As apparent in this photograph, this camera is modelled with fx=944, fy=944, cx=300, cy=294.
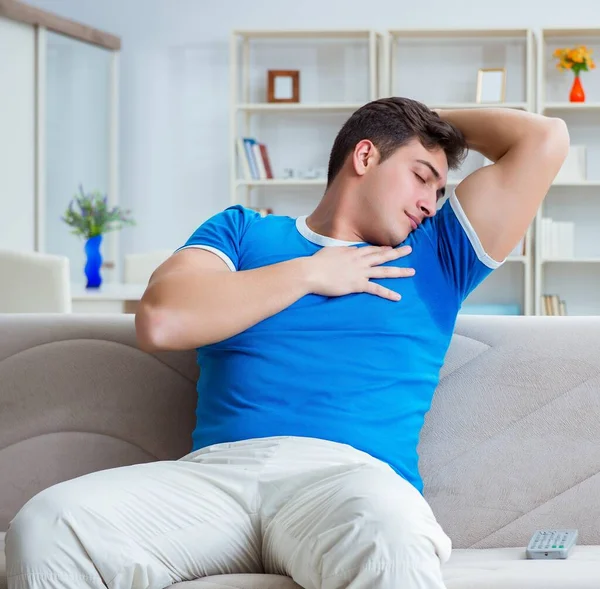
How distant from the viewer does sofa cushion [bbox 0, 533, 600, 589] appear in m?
1.20

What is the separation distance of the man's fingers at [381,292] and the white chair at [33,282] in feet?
6.41

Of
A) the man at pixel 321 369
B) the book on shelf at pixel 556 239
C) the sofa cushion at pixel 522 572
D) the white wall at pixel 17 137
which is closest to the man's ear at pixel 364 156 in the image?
the man at pixel 321 369

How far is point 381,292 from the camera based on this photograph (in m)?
1.47

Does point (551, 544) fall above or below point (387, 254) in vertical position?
below

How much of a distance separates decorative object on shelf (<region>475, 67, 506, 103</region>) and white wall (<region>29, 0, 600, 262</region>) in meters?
0.84

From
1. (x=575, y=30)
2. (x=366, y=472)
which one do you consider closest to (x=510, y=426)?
(x=366, y=472)

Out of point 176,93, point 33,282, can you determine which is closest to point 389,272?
point 33,282

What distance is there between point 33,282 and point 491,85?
11.2 feet

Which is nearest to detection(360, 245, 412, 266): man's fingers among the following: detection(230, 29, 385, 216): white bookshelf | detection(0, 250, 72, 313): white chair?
detection(0, 250, 72, 313): white chair

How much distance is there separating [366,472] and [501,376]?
46cm

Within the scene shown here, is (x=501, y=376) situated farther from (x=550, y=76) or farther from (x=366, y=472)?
(x=550, y=76)

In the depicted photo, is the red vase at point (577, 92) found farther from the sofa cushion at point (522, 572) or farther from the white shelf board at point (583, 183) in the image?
the sofa cushion at point (522, 572)

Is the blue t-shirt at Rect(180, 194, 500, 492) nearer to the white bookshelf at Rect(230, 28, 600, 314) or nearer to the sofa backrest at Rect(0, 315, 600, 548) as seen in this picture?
the sofa backrest at Rect(0, 315, 600, 548)

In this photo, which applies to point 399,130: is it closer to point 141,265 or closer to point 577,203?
point 141,265
